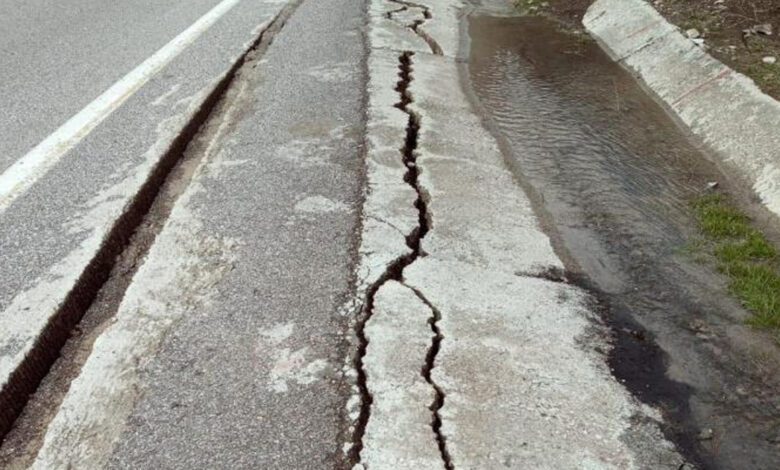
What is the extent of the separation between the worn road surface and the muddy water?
6 centimetres

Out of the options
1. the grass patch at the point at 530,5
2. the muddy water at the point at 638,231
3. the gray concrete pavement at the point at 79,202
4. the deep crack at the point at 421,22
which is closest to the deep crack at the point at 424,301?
the muddy water at the point at 638,231

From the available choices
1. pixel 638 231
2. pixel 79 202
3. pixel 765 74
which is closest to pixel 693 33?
pixel 765 74

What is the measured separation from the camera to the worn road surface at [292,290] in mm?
1984

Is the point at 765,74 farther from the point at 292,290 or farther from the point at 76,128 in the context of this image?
the point at 76,128

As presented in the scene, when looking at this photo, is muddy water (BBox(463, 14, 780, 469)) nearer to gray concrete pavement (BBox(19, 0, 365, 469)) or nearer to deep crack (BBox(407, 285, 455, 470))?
deep crack (BBox(407, 285, 455, 470))

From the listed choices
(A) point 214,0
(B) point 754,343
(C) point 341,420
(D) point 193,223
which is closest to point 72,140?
(D) point 193,223

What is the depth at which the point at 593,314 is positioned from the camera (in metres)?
2.66

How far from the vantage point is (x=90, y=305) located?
8.29 ft

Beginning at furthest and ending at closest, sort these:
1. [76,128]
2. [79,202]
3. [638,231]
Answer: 1. [76,128]
2. [638,231]
3. [79,202]

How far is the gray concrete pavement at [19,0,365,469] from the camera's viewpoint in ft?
6.34

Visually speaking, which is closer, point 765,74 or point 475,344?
point 475,344

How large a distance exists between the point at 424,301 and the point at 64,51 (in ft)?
12.9

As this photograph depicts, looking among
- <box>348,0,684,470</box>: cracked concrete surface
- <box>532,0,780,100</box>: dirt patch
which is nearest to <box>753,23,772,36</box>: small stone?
<box>532,0,780,100</box>: dirt patch

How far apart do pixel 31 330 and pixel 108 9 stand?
5151mm
